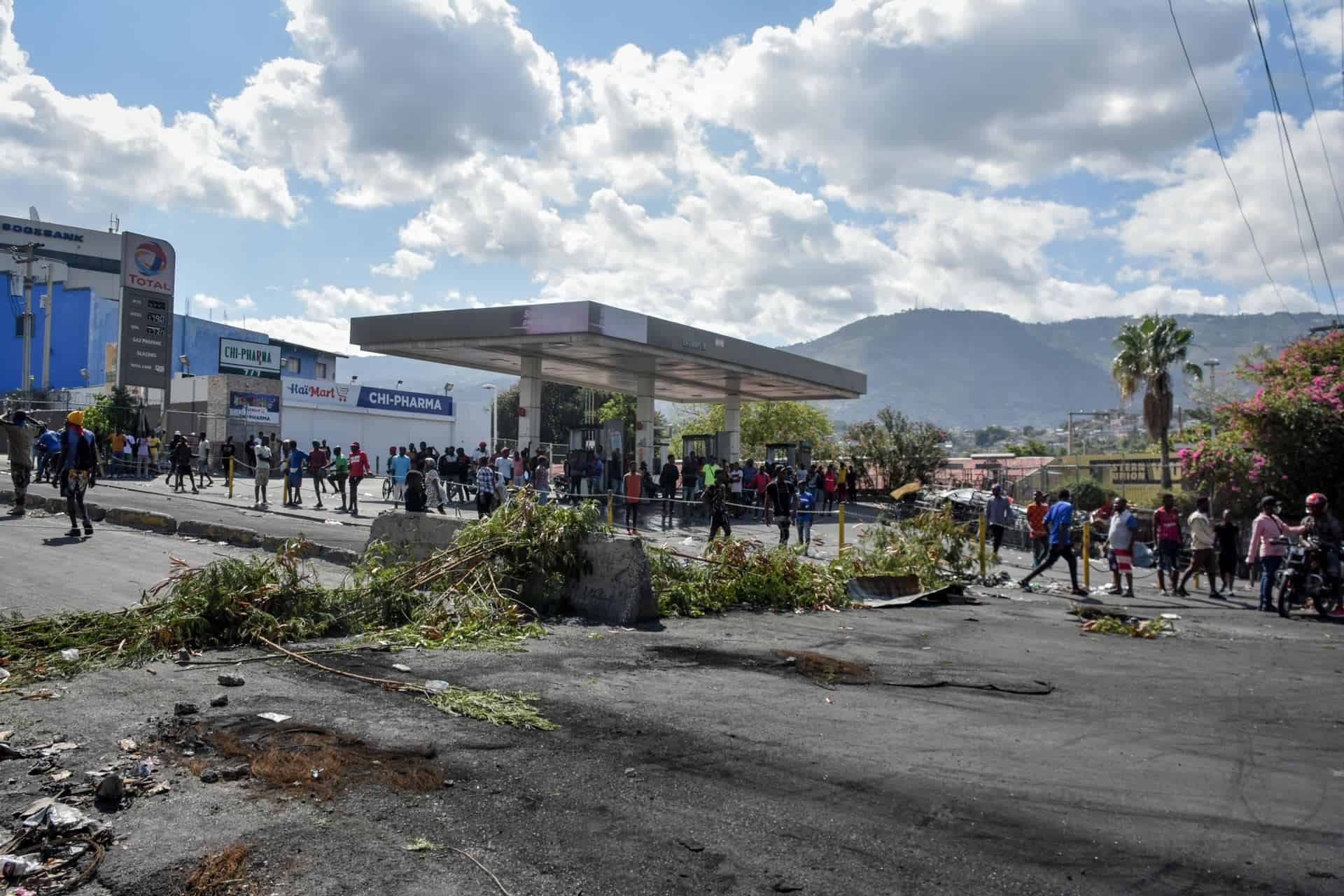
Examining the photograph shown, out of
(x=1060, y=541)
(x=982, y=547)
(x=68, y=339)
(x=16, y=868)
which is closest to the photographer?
(x=16, y=868)

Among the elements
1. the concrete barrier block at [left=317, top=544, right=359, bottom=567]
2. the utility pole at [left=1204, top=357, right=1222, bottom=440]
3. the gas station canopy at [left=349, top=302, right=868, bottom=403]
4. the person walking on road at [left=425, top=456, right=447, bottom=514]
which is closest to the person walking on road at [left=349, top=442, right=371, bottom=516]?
the person walking on road at [left=425, top=456, right=447, bottom=514]

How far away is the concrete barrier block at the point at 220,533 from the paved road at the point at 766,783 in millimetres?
7833

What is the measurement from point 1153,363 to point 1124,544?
29.7 meters

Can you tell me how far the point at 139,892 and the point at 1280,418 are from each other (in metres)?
23.9

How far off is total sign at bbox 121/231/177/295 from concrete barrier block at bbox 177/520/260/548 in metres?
28.4

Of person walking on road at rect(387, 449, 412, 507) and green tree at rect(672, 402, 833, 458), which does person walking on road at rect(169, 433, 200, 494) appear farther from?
green tree at rect(672, 402, 833, 458)

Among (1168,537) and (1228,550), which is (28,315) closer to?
(1168,537)

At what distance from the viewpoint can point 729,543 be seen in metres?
11.9

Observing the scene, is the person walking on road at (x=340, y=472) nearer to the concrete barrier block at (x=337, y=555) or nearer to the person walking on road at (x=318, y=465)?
the person walking on road at (x=318, y=465)

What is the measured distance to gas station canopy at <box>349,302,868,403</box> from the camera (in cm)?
2586

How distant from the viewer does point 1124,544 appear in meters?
15.4

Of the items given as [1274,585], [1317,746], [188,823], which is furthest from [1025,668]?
[1274,585]

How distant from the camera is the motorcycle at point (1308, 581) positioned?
12703 millimetres

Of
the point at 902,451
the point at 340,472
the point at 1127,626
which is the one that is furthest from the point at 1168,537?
the point at 902,451
